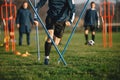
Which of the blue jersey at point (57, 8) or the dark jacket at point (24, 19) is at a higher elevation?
the blue jersey at point (57, 8)

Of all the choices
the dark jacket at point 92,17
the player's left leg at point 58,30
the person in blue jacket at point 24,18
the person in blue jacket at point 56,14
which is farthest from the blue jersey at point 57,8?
the dark jacket at point 92,17

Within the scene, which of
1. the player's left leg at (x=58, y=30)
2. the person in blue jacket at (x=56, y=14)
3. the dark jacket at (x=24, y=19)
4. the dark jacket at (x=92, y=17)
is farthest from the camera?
the dark jacket at (x=92, y=17)

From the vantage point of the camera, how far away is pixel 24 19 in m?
15.9

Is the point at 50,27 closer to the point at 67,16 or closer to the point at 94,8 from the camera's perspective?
the point at 67,16

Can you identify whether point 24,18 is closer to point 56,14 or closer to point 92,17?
point 92,17

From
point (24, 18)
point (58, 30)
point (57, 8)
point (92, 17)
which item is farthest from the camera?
point (92, 17)

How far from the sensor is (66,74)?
20.7 feet

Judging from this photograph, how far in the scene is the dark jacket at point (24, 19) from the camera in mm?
15627

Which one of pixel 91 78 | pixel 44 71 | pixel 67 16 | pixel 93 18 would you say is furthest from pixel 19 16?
pixel 91 78

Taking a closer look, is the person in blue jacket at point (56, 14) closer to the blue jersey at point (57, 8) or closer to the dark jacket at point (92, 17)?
the blue jersey at point (57, 8)

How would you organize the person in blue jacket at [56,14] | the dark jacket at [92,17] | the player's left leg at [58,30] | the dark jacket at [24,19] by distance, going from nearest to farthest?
1. the person in blue jacket at [56,14]
2. the player's left leg at [58,30]
3. the dark jacket at [24,19]
4. the dark jacket at [92,17]

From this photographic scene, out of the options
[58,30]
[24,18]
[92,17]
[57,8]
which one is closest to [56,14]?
[57,8]

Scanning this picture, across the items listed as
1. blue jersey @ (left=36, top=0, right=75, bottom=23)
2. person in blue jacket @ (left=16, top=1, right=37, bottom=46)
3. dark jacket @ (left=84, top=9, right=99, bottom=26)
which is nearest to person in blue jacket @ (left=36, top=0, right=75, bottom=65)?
blue jersey @ (left=36, top=0, right=75, bottom=23)

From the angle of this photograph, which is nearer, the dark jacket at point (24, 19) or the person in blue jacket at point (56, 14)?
the person in blue jacket at point (56, 14)
